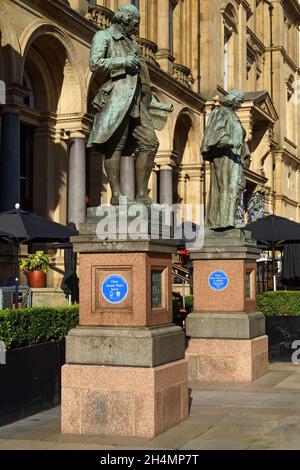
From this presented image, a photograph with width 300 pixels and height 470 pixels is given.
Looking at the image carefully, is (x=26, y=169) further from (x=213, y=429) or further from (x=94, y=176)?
(x=213, y=429)

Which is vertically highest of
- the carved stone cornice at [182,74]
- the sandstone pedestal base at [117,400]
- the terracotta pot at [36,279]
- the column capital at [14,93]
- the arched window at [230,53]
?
the arched window at [230,53]

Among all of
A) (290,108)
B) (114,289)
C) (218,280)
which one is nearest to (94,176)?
(218,280)

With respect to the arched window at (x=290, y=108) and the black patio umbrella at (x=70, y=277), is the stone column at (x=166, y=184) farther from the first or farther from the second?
the arched window at (x=290, y=108)

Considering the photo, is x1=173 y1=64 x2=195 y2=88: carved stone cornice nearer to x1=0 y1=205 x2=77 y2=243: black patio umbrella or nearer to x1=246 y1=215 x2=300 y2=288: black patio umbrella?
x1=246 y1=215 x2=300 y2=288: black patio umbrella

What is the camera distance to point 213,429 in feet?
29.0

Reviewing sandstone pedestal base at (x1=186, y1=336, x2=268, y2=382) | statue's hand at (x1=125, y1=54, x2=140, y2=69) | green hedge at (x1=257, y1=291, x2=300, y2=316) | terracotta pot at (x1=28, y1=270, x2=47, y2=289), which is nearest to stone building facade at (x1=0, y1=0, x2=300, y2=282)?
terracotta pot at (x1=28, y1=270, x2=47, y2=289)

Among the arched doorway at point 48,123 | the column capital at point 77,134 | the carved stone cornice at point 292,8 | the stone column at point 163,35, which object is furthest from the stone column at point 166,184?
the carved stone cornice at point 292,8

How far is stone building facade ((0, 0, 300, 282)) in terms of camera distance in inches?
822

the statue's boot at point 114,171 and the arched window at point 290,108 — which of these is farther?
the arched window at point 290,108

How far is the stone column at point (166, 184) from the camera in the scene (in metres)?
31.8

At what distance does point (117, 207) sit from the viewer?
29.8 ft

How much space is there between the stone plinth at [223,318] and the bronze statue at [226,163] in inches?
13.3

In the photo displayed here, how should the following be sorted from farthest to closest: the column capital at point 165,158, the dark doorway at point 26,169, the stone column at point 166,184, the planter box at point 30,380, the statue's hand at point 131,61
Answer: the stone column at point 166,184, the column capital at point 165,158, the dark doorway at point 26,169, the planter box at point 30,380, the statue's hand at point 131,61

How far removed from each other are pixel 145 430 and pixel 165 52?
25.9 metres
